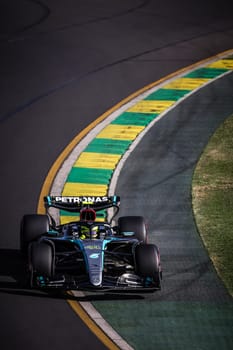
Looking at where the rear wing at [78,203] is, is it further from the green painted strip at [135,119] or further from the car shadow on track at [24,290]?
the green painted strip at [135,119]

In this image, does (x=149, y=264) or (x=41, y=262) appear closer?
(x=41, y=262)

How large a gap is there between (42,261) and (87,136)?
10.9m

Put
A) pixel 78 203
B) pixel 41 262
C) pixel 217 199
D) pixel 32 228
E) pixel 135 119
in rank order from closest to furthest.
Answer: pixel 41 262 < pixel 32 228 < pixel 78 203 < pixel 217 199 < pixel 135 119

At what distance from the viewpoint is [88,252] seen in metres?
19.5

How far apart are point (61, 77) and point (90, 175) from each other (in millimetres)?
8643

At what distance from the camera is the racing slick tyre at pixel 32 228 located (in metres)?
20.9

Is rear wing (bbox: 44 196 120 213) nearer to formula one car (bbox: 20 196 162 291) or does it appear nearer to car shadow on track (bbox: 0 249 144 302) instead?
formula one car (bbox: 20 196 162 291)

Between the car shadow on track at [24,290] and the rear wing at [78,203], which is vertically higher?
the rear wing at [78,203]

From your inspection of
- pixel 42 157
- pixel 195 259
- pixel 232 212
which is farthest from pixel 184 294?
pixel 42 157

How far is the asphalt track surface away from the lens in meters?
18.9

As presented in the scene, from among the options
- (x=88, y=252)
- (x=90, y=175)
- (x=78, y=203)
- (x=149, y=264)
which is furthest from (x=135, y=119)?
(x=149, y=264)

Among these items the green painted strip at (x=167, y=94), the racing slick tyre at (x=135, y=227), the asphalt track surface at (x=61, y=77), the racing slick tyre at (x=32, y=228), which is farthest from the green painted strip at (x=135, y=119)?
the racing slick tyre at (x=32, y=228)

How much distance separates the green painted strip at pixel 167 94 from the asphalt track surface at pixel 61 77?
779 millimetres

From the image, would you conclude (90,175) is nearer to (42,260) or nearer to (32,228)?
(32,228)
